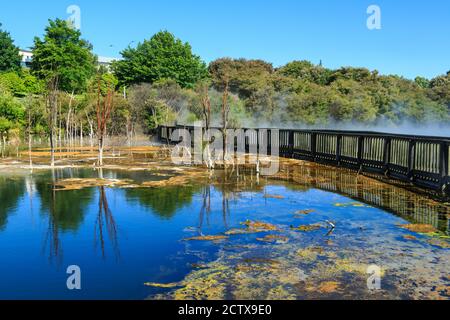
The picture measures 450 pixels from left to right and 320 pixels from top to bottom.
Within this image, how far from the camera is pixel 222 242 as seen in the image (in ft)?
18.7

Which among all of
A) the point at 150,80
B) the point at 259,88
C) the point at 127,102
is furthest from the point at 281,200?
the point at 150,80

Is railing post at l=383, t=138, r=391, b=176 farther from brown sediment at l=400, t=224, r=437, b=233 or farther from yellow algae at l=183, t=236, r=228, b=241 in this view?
yellow algae at l=183, t=236, r=228, b=241

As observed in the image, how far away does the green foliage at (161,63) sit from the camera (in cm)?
4769

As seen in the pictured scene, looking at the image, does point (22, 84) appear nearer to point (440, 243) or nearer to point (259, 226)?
point (259, 226)

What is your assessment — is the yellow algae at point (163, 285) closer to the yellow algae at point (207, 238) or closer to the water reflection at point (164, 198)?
the yellow algae at point (207, 238)

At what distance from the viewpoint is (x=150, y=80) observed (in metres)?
48.1

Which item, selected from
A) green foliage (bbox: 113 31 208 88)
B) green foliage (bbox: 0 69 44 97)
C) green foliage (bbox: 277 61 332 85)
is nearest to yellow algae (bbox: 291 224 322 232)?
green foliage (bbox: 0 69 44 97)

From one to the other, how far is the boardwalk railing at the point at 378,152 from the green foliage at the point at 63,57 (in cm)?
3186

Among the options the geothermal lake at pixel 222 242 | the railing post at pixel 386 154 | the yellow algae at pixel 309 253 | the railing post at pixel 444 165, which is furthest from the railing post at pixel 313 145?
the yellow algae at pixel 309 253

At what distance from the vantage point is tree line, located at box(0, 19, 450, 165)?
32.0 metres

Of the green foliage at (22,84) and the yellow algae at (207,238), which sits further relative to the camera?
the green foliage at (22,84)

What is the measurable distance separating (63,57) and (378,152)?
135ft

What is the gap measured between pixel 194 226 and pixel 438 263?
3.41 metres
